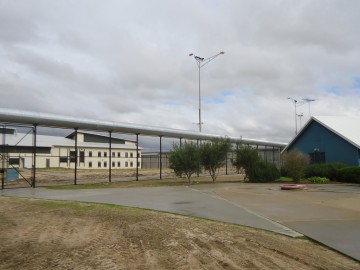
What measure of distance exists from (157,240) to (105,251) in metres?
1.22

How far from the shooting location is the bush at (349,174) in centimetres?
2631

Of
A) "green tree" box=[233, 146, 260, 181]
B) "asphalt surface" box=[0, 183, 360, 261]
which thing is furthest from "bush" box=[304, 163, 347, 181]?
"asphalt surface" box=[0, 183, 360, 261]

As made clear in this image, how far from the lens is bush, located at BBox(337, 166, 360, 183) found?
86.3ft

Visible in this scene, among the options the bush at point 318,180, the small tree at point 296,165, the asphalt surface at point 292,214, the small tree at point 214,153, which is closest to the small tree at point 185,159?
the small tree at point 214,153

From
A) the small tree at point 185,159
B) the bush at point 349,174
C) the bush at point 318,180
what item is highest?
the small tree at point 185,159

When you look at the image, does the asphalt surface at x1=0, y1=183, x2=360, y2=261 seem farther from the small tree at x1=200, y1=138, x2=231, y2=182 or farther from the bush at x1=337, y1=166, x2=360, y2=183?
the small tree at x1=200, y1=138, x2=231, y2=182

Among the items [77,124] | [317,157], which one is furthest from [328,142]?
[77,124]

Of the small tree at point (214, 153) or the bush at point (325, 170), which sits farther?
the small tree at point (214, 153)

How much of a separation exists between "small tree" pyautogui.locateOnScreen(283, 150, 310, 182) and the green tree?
238 centimetres

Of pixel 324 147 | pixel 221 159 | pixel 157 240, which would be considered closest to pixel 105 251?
pixel 157 240

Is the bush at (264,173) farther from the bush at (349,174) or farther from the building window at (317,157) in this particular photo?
the building window at (317,157)

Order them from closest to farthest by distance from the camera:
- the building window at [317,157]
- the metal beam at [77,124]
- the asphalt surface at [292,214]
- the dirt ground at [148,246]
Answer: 1. the dirt ground at [148,246]
2. the asphalt surface at [292,214]
3. the metal beam at [77,124]
4. the building window at [317,157]

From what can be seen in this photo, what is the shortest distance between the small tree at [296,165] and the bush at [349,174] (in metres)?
2.56

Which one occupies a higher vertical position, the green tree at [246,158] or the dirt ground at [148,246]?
the green tree at [246,158]
